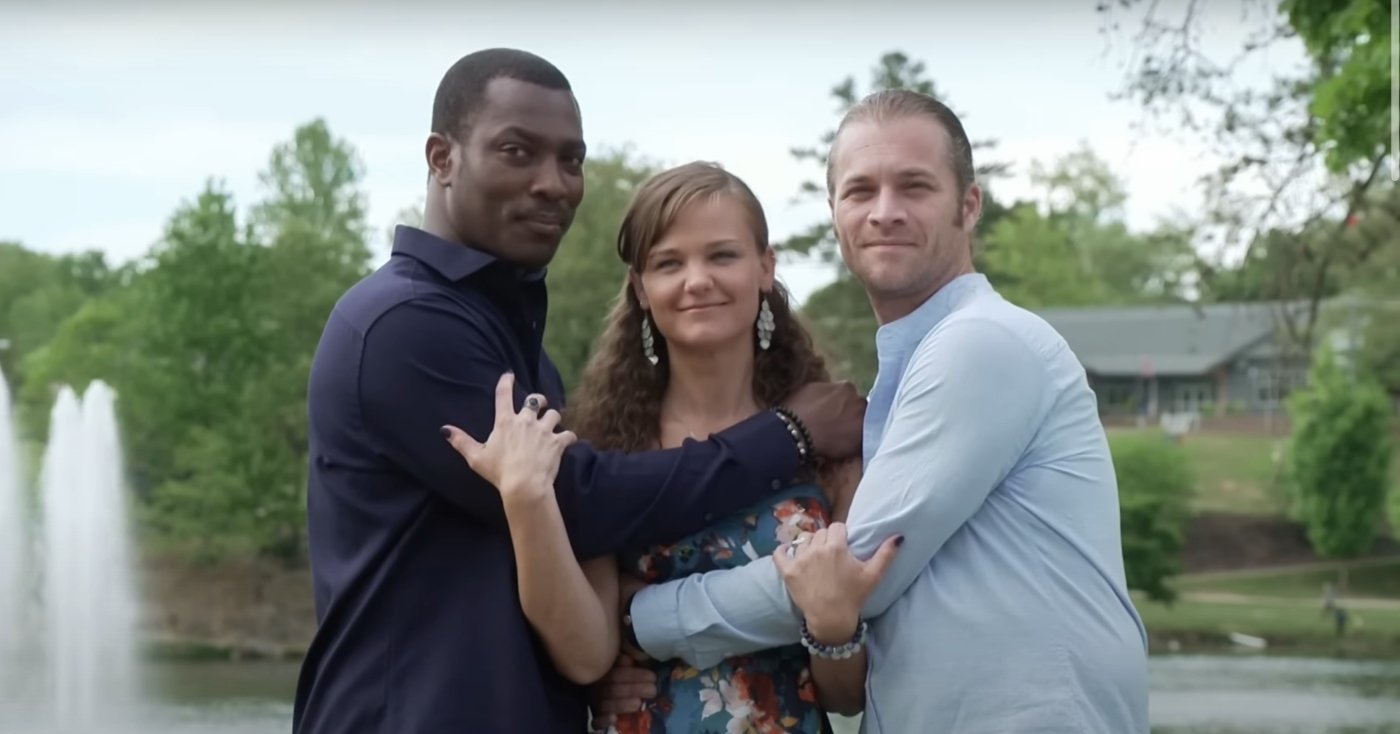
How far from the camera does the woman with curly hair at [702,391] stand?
10.6 ft

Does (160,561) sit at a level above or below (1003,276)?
below

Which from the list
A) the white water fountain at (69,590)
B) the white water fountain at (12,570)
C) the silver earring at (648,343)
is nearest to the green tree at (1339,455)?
the white water fountain at (69,590)

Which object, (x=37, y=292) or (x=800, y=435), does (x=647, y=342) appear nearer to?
(x=800, y=435)

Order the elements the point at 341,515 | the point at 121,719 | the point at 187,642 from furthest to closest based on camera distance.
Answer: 1. the point at 187,642
2. the point at 121,719
3. the point at 341,515

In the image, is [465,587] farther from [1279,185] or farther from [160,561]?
[160,561]

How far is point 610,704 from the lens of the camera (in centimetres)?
325

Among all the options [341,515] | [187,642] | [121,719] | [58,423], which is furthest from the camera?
[187,642]

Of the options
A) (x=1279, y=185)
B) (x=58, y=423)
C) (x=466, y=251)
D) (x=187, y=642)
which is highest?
(x=1279, y=185)

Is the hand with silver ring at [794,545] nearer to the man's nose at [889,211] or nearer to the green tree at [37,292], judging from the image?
the man's nose at [889,211]

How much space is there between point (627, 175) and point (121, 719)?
15246mm

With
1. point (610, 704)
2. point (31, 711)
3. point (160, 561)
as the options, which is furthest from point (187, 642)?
point (610, 704)

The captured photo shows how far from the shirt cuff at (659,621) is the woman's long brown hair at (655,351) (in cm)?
31

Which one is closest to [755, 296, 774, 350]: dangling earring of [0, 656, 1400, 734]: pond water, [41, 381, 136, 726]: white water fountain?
[0, 656, 1400, 734]: pond water

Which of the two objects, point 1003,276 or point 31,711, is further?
point 1003,276
